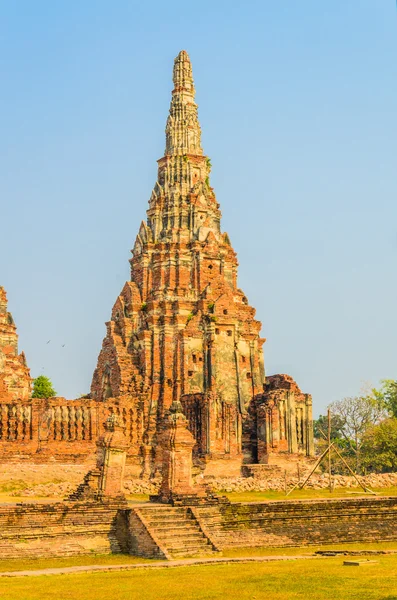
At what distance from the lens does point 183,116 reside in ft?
179

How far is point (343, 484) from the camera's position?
40.0 meters

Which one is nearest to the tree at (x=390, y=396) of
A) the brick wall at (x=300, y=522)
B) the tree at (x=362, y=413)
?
the tree at (x=362, y=413)

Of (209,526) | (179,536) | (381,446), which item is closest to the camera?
(179,536)

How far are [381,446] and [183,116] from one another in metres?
23.4

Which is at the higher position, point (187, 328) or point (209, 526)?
point (187, 328)

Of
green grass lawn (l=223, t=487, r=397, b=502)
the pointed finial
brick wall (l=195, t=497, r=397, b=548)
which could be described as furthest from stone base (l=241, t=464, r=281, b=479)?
the pointed finial

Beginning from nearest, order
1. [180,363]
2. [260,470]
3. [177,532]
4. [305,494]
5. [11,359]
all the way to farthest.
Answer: [177,532] → [305,494] → [260,470] → [180,363] → [11,359]

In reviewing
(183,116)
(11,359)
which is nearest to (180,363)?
(11,359)

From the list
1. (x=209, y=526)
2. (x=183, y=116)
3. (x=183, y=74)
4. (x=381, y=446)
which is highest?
(x=183, y=74)

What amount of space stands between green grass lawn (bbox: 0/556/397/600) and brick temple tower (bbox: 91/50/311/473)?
2441cm

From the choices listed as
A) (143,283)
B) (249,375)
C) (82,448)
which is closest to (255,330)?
(249,375)

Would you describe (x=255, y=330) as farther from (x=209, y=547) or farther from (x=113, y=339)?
(x=209, y=547)

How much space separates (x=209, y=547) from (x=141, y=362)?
82.7 feet

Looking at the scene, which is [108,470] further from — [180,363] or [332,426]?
[332,426]
